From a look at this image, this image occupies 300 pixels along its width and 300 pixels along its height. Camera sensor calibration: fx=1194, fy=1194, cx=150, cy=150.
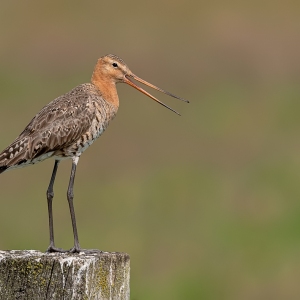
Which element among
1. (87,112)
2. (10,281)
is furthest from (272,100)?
(10,281)

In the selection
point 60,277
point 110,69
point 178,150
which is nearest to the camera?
point 60,277

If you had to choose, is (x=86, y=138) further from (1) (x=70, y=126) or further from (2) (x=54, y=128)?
(2) (x=54, y=128)

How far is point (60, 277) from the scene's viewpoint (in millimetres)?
7156

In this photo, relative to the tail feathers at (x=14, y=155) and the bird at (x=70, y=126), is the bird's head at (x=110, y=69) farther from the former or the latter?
the tail feathers at (x=14, y=155)

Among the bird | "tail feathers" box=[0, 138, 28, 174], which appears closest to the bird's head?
the bird

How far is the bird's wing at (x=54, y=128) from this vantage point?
363 inches

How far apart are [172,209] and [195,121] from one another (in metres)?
4.97

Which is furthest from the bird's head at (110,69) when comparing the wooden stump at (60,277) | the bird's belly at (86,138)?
the wooden stump at (60,277)

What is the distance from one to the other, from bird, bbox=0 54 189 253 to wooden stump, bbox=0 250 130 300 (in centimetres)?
165

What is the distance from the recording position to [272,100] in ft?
76.0

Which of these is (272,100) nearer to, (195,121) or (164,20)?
(195,121)

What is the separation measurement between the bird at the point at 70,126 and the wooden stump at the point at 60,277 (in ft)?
5.42

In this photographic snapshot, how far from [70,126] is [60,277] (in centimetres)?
262

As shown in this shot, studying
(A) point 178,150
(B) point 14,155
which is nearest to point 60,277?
(B) point 14,155
